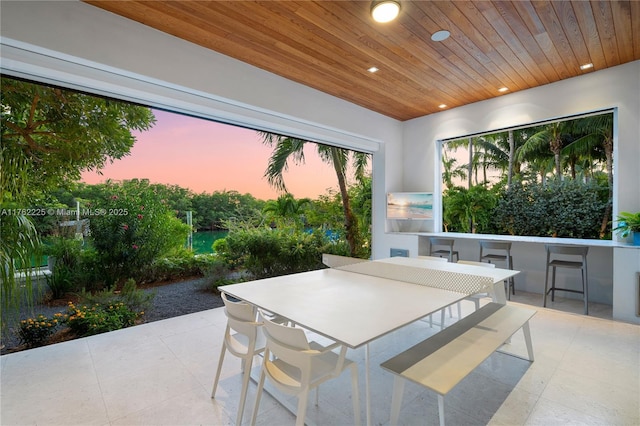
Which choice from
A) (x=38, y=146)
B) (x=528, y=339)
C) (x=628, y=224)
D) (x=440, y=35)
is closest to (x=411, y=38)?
(x=440, y=35)

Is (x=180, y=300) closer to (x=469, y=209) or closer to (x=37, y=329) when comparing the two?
(x=37, y=329)

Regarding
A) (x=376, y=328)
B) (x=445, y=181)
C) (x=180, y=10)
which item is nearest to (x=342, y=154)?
(x=445, y=181)

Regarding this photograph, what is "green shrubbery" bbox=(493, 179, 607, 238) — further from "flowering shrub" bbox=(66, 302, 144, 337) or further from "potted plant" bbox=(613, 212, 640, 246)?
"flowering shrub" bbox=(66, 302, 144, 337)

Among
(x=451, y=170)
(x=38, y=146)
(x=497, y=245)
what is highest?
(x=451, y=170)

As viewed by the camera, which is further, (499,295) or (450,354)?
(499,295)

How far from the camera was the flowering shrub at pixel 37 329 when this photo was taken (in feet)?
9.07

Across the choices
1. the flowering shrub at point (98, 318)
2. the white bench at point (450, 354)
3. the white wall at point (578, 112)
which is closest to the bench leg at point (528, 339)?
the white bench at point (450, 354)

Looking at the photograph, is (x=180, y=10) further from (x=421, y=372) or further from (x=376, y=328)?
(x=421, y=372)

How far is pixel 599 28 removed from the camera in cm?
291

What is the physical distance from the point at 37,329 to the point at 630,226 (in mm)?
6275

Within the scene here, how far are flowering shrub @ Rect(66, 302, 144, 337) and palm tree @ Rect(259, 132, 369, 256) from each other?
2.65 metres

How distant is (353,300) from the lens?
2.01 metres

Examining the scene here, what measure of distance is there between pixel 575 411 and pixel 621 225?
9.02 feet

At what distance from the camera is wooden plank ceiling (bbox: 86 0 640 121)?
2570 mm
